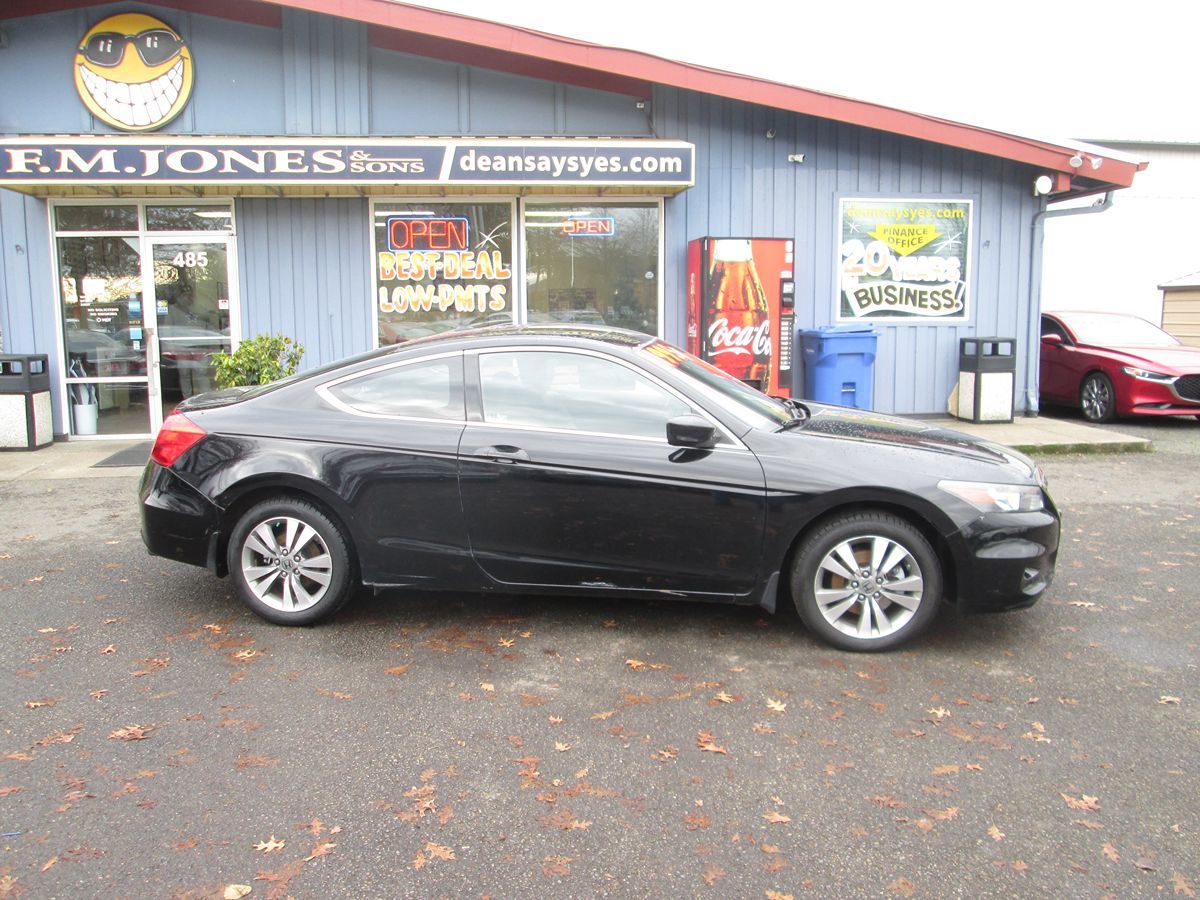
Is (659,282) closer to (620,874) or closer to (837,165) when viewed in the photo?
(837,165)

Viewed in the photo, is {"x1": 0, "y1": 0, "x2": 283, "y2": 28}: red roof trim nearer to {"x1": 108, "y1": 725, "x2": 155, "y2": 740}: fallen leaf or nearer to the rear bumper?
the rear bumper

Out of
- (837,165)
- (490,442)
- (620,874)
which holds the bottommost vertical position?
(620,874)

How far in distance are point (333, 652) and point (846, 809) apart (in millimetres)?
2500

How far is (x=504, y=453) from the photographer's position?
4.52 m

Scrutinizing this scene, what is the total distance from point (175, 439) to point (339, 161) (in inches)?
228

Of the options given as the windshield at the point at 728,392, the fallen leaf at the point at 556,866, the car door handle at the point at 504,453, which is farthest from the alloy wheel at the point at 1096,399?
the fallen leaf at the point at 556,866

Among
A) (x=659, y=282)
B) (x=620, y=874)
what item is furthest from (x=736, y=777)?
(x=659, y=282)

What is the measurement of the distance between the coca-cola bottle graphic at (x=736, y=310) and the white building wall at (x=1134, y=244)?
40.6 feet

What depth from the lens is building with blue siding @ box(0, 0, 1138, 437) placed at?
10.4 meters

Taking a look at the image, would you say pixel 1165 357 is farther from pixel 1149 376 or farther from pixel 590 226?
pixel 590 226

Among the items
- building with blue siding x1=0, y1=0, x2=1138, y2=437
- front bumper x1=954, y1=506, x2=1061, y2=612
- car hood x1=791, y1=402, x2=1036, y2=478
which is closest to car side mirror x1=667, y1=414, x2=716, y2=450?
car hood x1=791, y1=402, x2=1036, y2=478

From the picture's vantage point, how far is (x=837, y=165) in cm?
1147

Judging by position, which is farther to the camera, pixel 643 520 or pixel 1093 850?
pixel 643 520

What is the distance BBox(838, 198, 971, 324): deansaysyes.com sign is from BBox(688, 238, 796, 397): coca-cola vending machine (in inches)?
48.9
